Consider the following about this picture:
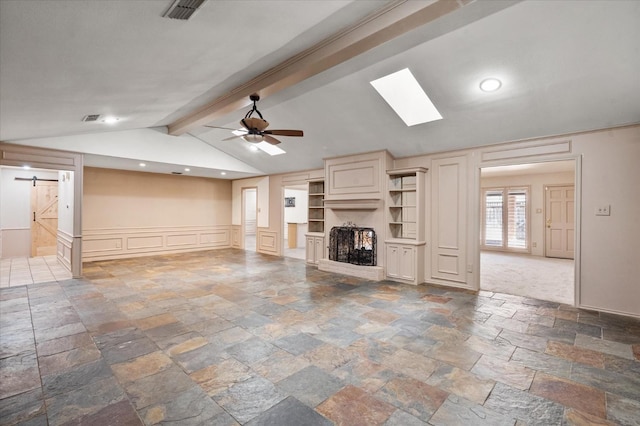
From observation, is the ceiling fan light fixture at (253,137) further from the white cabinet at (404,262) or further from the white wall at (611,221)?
the white wall at (611,221)

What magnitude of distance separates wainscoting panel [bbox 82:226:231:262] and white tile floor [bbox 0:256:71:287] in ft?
2.93

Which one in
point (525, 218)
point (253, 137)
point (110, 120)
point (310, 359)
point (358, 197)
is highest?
point (110, 120)

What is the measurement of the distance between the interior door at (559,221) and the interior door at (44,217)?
47.9ft

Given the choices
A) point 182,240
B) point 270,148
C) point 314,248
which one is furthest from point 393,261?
point 182,240

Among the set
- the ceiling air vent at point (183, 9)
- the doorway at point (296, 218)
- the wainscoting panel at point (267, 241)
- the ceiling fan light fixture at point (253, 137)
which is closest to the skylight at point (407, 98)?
the ceiling fan light fixture at point (253, 137)

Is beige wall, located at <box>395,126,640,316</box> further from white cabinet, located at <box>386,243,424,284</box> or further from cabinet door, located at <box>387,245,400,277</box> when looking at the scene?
cabinet door, located at <box>387,245,400,277</box>

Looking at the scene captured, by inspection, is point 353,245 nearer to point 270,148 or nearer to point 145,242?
point 270,148

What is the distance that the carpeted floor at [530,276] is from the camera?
520cm

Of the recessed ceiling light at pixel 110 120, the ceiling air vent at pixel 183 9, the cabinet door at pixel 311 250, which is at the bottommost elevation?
the cabinet door at pixel 311 250

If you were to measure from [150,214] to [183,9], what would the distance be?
8.27 meters

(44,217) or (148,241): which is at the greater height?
(44,217)

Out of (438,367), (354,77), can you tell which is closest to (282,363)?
(438,367)

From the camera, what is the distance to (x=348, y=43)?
3004 mm

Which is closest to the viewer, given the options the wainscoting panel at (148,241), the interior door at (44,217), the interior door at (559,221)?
the wainscoting panel at (148,241)
